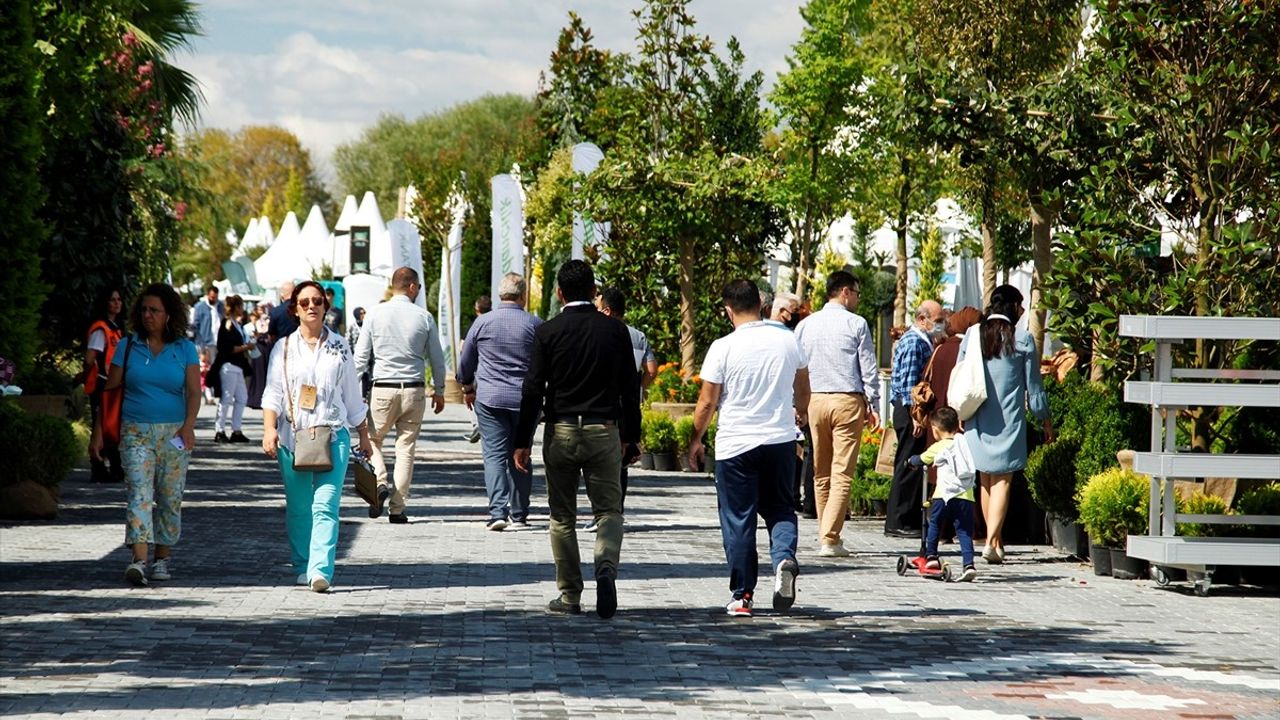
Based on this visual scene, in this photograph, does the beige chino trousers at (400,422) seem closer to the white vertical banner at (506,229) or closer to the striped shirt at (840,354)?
the striped shirt at (840,354)

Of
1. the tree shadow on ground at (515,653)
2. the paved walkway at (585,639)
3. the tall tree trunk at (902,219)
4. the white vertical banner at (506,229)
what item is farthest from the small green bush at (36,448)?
the tall tree trunk at (902,219)

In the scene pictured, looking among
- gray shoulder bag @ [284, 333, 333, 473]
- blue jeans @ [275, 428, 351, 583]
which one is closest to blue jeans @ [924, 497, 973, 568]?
blue jeans @ [275, 428, 351, 583]

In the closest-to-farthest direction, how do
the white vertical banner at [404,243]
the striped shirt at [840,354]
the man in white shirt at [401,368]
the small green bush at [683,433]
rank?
the striped shirt at [840,354]
the man in white shirt at [401,368]
the small green bush at [683,433]
the white vertical banner at [404,243]

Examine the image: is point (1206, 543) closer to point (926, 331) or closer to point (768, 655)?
point (768, 655)

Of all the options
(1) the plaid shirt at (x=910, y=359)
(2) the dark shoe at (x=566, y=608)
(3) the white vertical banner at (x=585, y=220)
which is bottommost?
(2) the dark shoe at (x=566, y=608)

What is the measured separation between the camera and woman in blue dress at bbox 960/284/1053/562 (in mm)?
13000

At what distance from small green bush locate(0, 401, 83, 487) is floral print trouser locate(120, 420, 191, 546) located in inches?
150

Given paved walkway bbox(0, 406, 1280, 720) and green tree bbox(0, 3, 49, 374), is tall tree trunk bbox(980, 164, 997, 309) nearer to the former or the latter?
paved walkway bbox(0, 406, 1280, 720)

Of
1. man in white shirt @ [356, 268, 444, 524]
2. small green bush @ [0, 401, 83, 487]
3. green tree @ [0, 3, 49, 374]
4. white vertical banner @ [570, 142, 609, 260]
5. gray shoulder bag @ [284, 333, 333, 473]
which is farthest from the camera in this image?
white vertical banner @ [570, 142, 609, 260]

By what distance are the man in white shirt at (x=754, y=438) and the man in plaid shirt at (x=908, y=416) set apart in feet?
12.2

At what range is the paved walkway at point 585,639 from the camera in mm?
7398

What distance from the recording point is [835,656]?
8.66m

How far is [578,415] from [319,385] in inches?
70.9

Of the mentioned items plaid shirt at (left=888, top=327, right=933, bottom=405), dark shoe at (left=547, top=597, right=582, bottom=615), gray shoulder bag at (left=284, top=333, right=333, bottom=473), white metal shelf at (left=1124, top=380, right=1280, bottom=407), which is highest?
plaid shirt at (left=888, top=327, right=933, bottom=405)
